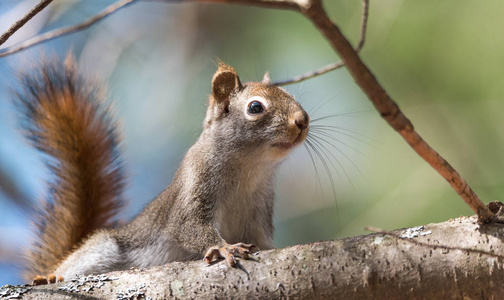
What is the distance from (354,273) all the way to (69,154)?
193cm

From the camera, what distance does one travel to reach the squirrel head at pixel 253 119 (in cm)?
231

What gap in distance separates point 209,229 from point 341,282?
92 cm

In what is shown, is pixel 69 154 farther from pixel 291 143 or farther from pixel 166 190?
pixel 291 143

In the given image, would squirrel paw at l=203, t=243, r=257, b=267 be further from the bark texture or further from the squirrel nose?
the squirrel nose

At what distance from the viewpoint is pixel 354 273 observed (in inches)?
56.4

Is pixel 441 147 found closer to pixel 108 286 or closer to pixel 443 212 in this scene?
pixel 443 212

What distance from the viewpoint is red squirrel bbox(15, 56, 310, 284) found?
2.35 m

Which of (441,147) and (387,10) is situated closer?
(441,147)

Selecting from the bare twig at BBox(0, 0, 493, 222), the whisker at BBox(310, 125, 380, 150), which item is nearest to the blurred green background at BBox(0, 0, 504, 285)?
the whisker at BBox(310, 125, 380, 150)

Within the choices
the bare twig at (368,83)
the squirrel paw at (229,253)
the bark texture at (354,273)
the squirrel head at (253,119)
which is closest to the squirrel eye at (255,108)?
the squirrel head at (253,119)

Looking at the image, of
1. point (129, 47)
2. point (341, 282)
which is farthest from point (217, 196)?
point (129, 47)

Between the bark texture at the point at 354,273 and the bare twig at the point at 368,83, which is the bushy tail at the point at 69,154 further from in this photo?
the bare twig at the point at 368,83

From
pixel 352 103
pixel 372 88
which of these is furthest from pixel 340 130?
pixel 372 88

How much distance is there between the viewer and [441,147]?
3070 millimetres
